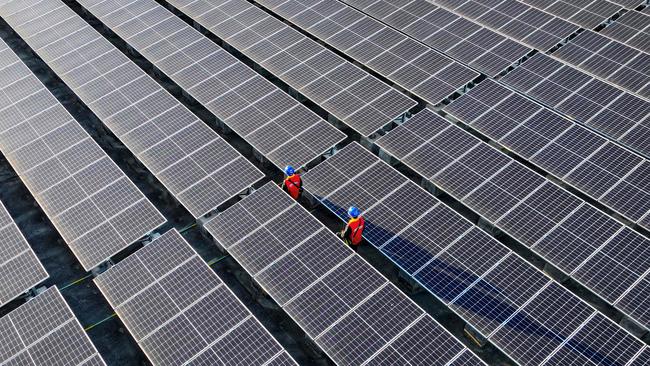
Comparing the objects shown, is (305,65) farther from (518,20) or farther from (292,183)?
(518,20)

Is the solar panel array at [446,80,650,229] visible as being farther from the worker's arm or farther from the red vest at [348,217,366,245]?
the worker's arm

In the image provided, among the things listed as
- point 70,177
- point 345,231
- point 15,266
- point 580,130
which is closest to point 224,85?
point 70,177

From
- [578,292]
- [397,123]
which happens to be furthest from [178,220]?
[578,292]

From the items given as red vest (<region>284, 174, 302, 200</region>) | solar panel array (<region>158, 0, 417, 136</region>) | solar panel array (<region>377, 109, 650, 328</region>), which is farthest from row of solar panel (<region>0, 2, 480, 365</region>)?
solar panel array (<region>158, 0, 417, 136</region>)

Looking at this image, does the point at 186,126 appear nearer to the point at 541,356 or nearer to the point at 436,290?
the point at 436,290

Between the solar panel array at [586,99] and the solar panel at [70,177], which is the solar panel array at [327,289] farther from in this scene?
the solar panel array at [586,99]

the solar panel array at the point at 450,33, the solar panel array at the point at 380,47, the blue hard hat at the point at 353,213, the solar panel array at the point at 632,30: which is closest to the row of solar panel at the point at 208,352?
the blue hard hat at the point at 353,213

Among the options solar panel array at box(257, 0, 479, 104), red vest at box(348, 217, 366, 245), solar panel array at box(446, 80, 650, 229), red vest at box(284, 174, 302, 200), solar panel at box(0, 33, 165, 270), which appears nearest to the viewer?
red vest at box(348, 217, 366, 245)
